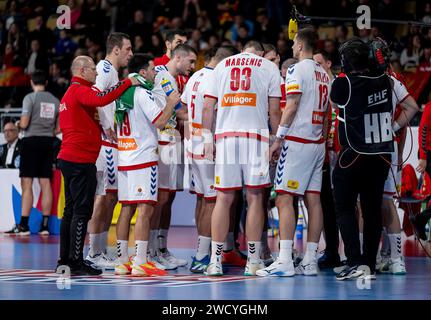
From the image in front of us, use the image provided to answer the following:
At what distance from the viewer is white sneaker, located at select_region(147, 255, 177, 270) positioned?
31.9 feet

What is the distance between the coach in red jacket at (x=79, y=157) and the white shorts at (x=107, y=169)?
76 cm

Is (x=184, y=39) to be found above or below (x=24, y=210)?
above

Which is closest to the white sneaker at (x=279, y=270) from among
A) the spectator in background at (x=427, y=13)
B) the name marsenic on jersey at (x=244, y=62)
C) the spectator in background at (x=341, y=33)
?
the name marsenic on jersey at (x=244, y=62)

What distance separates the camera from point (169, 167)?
31.6ft

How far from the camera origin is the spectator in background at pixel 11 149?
15.4m

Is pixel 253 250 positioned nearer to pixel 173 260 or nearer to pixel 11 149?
pixel 173 260

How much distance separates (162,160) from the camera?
378 inches

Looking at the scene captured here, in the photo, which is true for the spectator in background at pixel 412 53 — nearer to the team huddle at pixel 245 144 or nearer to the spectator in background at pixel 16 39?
the team huddle at pixel 245 144

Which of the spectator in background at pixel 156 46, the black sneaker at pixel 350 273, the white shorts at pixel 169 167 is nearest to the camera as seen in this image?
the black sneaker at pixel 350 273

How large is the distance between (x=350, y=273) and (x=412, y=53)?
903 centimetres
